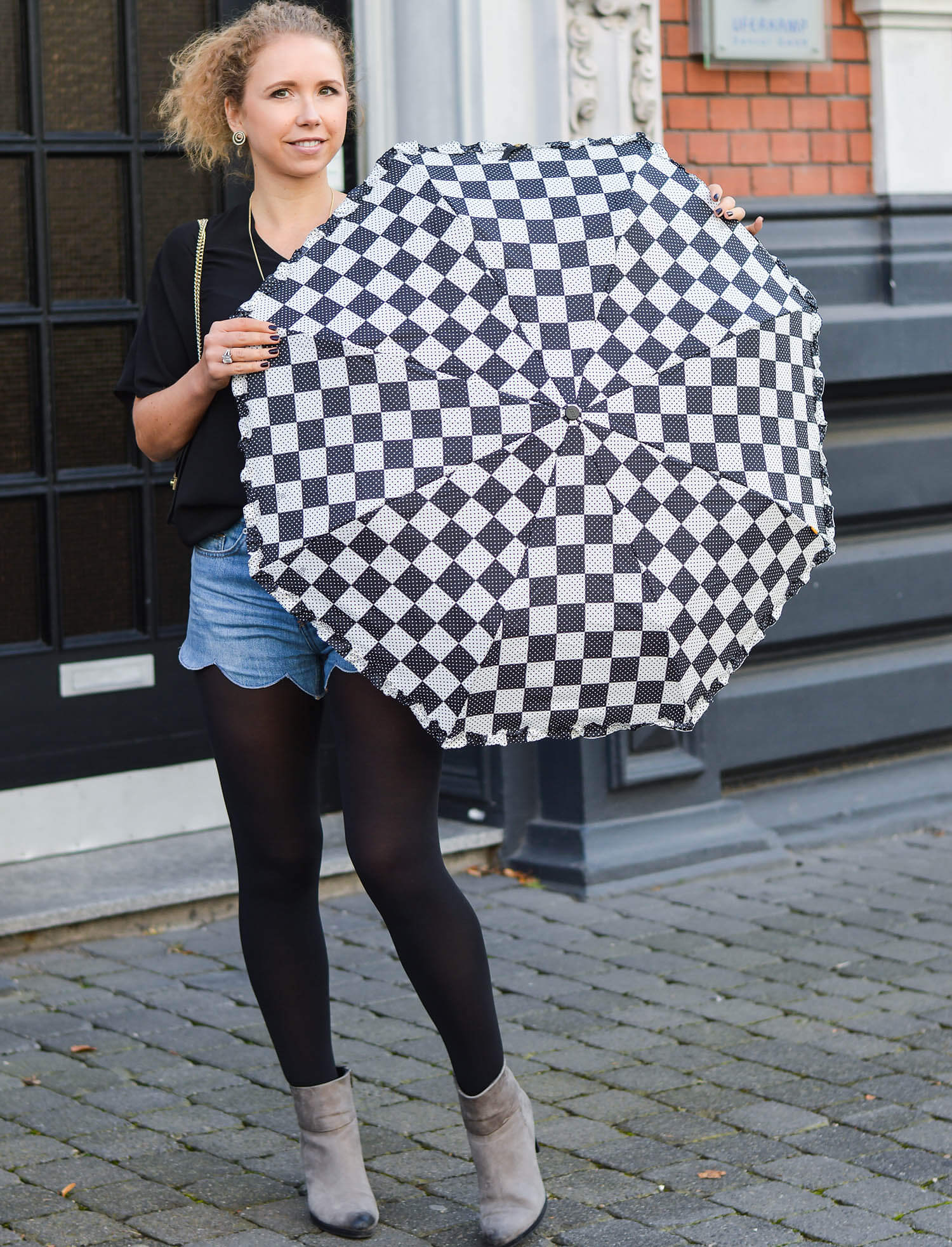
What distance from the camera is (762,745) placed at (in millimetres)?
5605

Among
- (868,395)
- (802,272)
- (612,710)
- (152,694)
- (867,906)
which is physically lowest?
(867,906)

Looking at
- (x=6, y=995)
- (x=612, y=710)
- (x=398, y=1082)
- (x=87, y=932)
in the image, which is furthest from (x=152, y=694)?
(x=612, y=710)

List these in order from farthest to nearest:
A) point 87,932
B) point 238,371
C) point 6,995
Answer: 1. point 87,932
2. point 6,995
3. point 238,371

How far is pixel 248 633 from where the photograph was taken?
284 cm

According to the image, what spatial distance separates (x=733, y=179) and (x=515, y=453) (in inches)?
126

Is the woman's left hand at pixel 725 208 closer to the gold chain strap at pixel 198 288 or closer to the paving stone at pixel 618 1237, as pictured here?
the gold chain strap at pixel 198 288

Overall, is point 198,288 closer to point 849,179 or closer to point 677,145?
point 677,145

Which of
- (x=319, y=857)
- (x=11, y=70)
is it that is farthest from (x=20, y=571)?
(x=319, y=857)

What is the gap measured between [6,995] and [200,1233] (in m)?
1.38

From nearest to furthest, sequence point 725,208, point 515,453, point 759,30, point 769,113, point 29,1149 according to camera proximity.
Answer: point 515,453, point 725,208, point 29,1149, point 759,30, point 769,113

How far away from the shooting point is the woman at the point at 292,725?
2.79m

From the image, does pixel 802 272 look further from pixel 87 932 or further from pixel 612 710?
pixel 612 710

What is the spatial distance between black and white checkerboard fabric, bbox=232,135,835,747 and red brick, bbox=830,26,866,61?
3.35 meters

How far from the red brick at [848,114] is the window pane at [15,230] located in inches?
98.7
